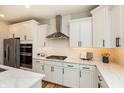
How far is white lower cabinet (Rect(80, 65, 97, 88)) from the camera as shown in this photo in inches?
84.8

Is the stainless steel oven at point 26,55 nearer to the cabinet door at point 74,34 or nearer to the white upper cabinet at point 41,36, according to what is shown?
the white upper cabinet at point 41,36

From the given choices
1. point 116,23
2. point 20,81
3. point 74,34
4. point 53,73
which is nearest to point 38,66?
point 53,73

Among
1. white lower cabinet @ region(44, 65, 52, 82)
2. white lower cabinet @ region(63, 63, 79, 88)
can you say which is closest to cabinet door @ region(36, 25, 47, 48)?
white lower cabinet @ region(44, 65, 52, 82)

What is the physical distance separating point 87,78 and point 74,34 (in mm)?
1289

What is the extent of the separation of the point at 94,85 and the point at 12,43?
119 inches

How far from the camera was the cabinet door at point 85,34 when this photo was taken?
2482 millimetres

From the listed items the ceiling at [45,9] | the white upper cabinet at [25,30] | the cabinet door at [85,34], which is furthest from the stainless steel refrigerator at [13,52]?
the cabinet door at [85,34]

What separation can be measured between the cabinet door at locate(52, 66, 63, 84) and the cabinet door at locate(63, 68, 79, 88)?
13cm

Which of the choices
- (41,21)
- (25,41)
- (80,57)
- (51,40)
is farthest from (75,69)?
(41,21)

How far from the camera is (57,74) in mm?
2684

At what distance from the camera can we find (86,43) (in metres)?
2.52

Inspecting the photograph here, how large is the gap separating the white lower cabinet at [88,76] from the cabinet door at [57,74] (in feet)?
2.09
